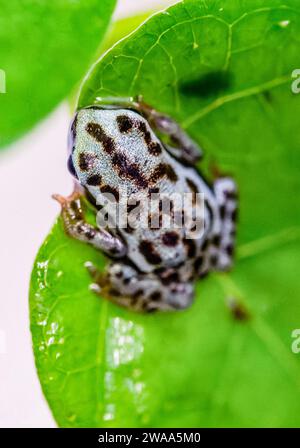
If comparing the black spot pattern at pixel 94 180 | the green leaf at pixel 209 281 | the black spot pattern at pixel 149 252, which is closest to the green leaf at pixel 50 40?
the green leaf at pixel 209 281

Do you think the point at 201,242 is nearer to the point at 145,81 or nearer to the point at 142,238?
the point at 142,238

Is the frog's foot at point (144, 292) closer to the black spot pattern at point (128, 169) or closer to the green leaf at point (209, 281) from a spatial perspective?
the green leaf at point (209, 281)

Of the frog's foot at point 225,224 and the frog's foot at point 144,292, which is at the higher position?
the frog's foot at point 225,224

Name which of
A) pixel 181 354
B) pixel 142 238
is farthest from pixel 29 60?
pixel 181 354

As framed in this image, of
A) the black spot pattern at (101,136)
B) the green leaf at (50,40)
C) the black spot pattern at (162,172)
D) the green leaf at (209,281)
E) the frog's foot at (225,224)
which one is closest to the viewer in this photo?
the green leaf at (50,40)

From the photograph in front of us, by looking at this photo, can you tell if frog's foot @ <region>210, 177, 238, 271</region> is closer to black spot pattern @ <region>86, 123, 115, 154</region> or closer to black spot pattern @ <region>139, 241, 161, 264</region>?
black spot pattern @ <region>139, 241, 161, 264</region>

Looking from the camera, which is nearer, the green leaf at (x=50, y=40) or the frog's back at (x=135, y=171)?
the green leaf at (x=50, y=40)

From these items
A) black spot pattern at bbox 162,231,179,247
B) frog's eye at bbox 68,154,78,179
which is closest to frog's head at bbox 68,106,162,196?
frog's eye at bbox 68,154,78,179

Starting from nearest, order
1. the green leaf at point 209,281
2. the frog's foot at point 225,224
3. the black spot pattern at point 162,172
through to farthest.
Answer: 1. the green leaf at point 209,281
2. the black spot pattern at point 162,172
3. the frog's foot at point 225,224
